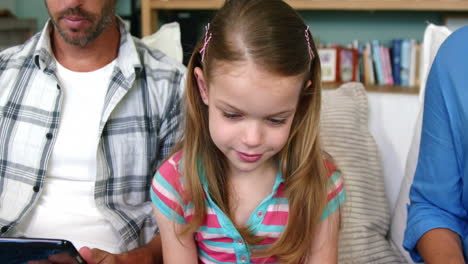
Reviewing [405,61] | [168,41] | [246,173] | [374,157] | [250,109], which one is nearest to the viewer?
[250,109]

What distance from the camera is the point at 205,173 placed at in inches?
40.4

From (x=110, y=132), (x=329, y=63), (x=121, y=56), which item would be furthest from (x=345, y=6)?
(x=110, y=132)

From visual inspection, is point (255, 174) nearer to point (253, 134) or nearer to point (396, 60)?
point (253, 134)

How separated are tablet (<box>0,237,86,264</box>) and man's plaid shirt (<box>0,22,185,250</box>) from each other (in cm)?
33

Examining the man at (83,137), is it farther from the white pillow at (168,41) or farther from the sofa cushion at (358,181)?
the sofa cushion at (358,181)

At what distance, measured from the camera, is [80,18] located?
1223 millimetres

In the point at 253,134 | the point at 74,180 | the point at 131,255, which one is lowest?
the point at 131,255

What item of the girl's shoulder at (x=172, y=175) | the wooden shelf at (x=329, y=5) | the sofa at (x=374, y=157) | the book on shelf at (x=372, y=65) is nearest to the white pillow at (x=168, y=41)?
the sofa at (x=374, y=157)

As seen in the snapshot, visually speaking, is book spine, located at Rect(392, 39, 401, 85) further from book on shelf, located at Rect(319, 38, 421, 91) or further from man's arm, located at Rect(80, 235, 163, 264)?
man's arm, located at Rect(80, 235, 163, 264)

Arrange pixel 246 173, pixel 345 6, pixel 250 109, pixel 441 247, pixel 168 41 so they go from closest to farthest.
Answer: pixel 250 109, pixel 441 247, pixel 246 173, pixel 168 41, pixel 345 6

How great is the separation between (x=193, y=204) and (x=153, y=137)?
0.30 m

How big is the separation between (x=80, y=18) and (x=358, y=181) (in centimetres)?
83

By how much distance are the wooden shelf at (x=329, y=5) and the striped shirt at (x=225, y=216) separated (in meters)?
1.57

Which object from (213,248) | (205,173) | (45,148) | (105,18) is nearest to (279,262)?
(213,248)
